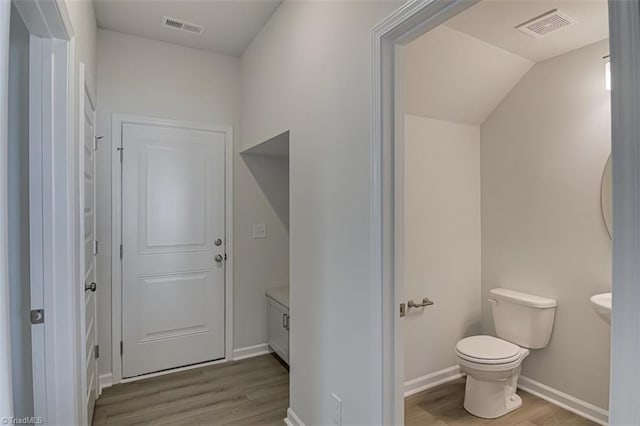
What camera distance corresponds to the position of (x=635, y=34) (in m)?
0.70

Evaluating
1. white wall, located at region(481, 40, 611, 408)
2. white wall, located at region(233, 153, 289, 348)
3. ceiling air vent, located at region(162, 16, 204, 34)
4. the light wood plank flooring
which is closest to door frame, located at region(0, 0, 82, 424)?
the light wood plank flooring

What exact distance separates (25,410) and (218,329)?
5.48 feet

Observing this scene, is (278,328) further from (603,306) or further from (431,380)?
(603,306)

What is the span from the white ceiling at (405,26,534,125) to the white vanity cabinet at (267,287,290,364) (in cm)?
180

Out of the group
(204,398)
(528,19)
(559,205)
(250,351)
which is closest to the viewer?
(528,19)

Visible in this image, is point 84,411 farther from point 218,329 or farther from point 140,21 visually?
point 140,21

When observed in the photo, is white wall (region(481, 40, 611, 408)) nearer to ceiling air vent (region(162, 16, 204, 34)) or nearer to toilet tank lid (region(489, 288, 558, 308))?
toilet tank lid (region(489, 288, 558, 308))

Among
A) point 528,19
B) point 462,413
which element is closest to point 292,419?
point 462,413

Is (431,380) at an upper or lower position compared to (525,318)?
lower

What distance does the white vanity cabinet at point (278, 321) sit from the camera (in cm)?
292

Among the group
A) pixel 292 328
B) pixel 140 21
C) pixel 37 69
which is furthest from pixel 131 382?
pixel 140 21

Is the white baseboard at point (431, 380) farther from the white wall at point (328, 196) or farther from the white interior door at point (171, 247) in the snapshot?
the white interior door at point (171, 247)

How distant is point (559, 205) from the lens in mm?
2426

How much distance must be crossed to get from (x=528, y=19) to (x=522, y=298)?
1.76 metres
